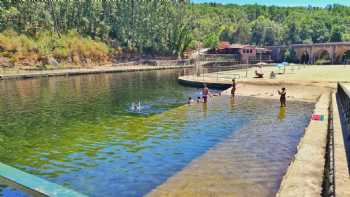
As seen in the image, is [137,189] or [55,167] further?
[55,167]

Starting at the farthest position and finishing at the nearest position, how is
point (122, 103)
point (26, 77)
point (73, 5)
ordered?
point (73, 5), point (26, 77), point (122, 103)

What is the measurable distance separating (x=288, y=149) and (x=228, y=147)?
2803 mm

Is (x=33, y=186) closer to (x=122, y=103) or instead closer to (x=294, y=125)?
(x=294, y=125)

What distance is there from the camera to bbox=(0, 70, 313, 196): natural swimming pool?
14.4 meters

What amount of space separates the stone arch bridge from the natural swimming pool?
285 ft

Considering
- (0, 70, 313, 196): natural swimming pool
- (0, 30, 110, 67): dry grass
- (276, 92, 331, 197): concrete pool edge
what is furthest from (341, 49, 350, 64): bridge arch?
(276, 92, 331, 197): concrete pool edge

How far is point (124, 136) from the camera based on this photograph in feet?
68.5

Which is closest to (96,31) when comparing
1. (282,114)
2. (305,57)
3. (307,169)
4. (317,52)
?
(305,57)

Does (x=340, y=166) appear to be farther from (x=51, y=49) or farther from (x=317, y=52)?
(x=317, y=52)

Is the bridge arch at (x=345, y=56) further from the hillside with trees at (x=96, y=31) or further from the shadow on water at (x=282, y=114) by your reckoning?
the shadow on water at (x=282, y=114)

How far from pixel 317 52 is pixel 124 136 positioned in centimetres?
10921

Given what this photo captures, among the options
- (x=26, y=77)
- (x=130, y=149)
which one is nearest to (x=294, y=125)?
(x=130, y=149)

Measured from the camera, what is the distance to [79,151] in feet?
58.7

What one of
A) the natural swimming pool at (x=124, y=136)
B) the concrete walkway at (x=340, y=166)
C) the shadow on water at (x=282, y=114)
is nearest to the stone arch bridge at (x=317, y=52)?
the shadow on water at (x=282, y=114)
